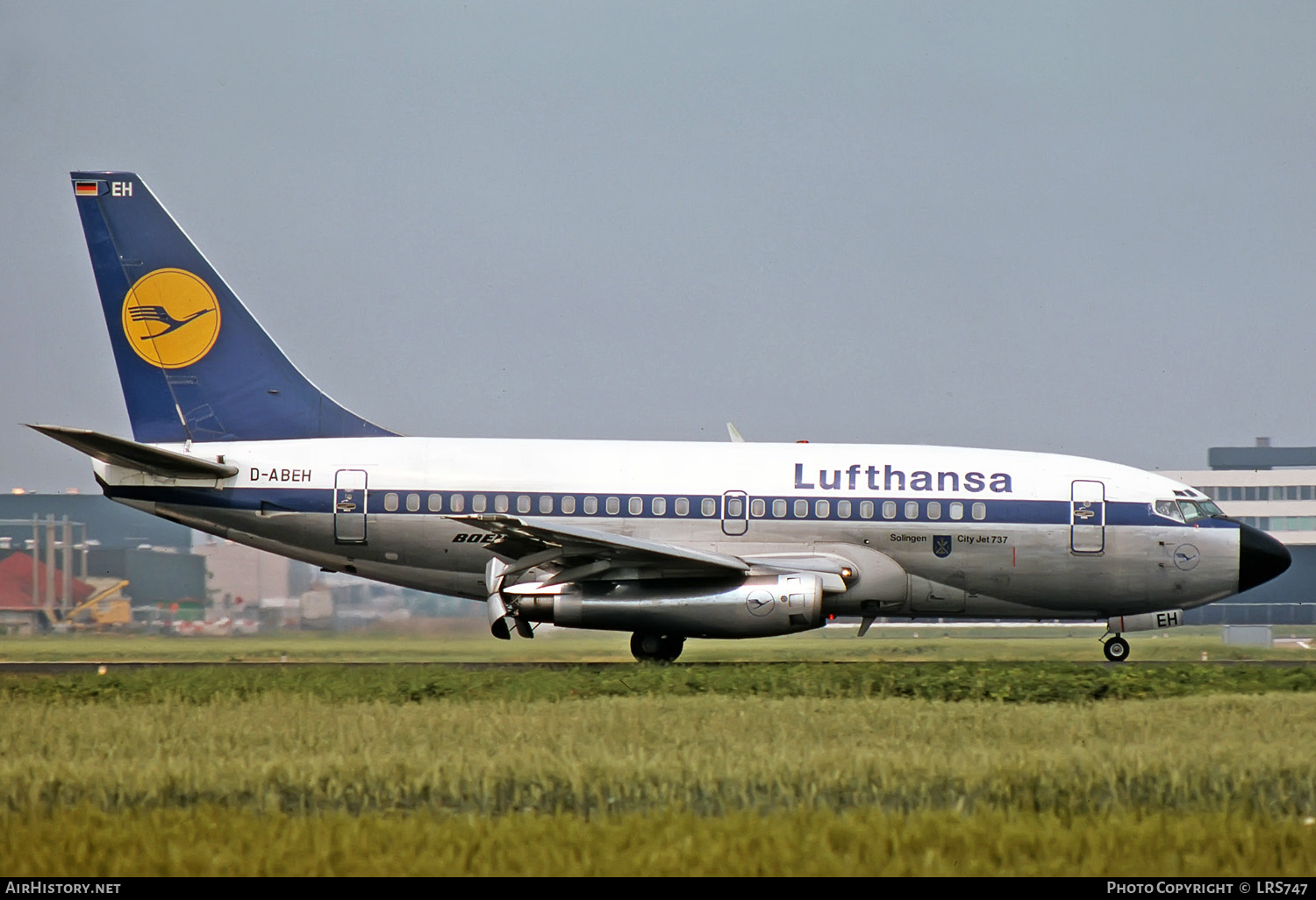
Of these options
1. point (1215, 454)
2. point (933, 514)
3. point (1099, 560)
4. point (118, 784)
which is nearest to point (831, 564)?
point (933, 514)

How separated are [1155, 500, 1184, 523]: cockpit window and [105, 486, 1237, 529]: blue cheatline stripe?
57 centimetres

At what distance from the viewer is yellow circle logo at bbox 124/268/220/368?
24.2 metres

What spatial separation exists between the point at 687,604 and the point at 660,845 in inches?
527

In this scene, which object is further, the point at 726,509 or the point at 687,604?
the point at 726,509

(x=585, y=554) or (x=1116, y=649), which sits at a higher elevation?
(x=585, y=554)

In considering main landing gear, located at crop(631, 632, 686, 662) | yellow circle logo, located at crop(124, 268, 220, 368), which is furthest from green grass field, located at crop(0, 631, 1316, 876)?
yellow circle logo, located at crop(124, 268, 220, 368)

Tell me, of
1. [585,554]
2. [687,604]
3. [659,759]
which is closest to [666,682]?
[687,604]

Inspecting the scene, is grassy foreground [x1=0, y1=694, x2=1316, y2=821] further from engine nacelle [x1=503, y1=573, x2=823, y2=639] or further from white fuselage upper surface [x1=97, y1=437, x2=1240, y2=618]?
white fuselage upper surface [x1=97, y1=437, x2=1240, y2=618]

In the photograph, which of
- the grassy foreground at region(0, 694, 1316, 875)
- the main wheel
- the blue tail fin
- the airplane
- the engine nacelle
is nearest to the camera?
the grassy foreground at region(0, 694, 1316, 875)

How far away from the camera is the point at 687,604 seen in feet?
71.2

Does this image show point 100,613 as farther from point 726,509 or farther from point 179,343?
point 726,509

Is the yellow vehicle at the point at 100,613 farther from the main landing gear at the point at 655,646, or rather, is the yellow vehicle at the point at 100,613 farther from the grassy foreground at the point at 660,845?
the grassy foreground at the point at 660,845

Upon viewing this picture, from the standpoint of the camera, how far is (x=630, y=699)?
1656 cm
